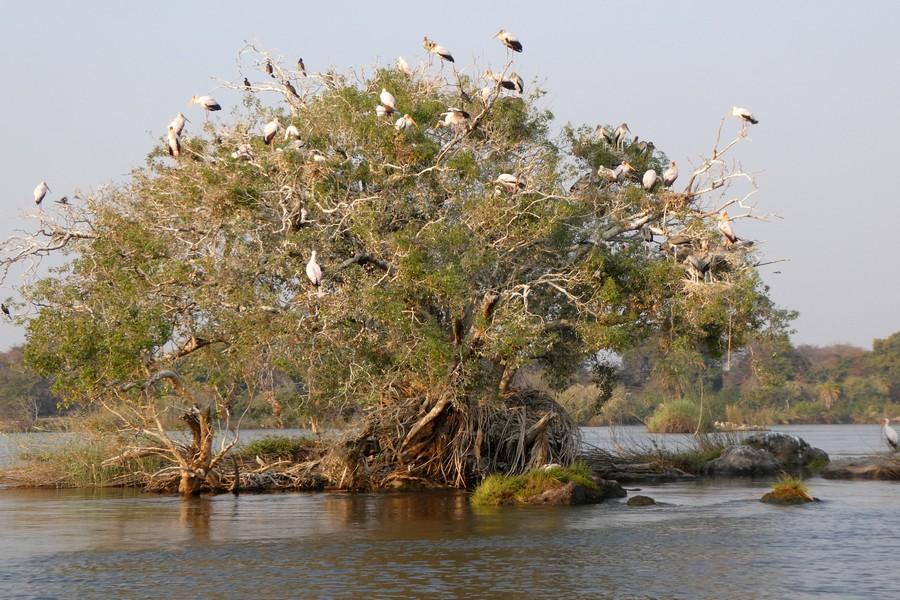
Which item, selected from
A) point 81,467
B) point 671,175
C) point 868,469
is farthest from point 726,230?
point 81,467

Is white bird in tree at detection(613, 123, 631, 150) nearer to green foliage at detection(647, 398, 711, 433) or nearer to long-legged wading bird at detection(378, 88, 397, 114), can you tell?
long-legged wading bird at detection(378, 88, 397, 114)

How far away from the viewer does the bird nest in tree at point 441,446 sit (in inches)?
907

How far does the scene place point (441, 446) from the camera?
23.6m

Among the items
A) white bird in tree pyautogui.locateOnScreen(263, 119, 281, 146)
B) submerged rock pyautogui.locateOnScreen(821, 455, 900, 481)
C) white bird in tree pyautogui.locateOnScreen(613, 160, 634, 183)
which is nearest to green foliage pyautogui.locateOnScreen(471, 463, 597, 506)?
white bird in tree pyautogui.locateOnScreen(613, 160, 634, 183)

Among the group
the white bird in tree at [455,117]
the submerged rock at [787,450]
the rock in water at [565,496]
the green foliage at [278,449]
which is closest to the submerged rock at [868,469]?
the submerged rock at [787,450]

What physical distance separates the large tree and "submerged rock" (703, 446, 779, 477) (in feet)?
20.7

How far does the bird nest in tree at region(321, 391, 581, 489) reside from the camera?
2303cm

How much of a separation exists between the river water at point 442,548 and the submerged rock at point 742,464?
5943mm

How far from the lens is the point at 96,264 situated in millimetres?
21453

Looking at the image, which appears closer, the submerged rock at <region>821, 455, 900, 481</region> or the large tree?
the large tree

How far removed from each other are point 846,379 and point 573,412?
53.9 meters

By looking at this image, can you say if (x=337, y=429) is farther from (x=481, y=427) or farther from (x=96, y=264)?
(x=96, y=264)

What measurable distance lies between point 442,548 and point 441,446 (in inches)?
328

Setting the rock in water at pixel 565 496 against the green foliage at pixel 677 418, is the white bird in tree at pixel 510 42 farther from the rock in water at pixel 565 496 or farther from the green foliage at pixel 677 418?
the green foliage at pixel 677 418
